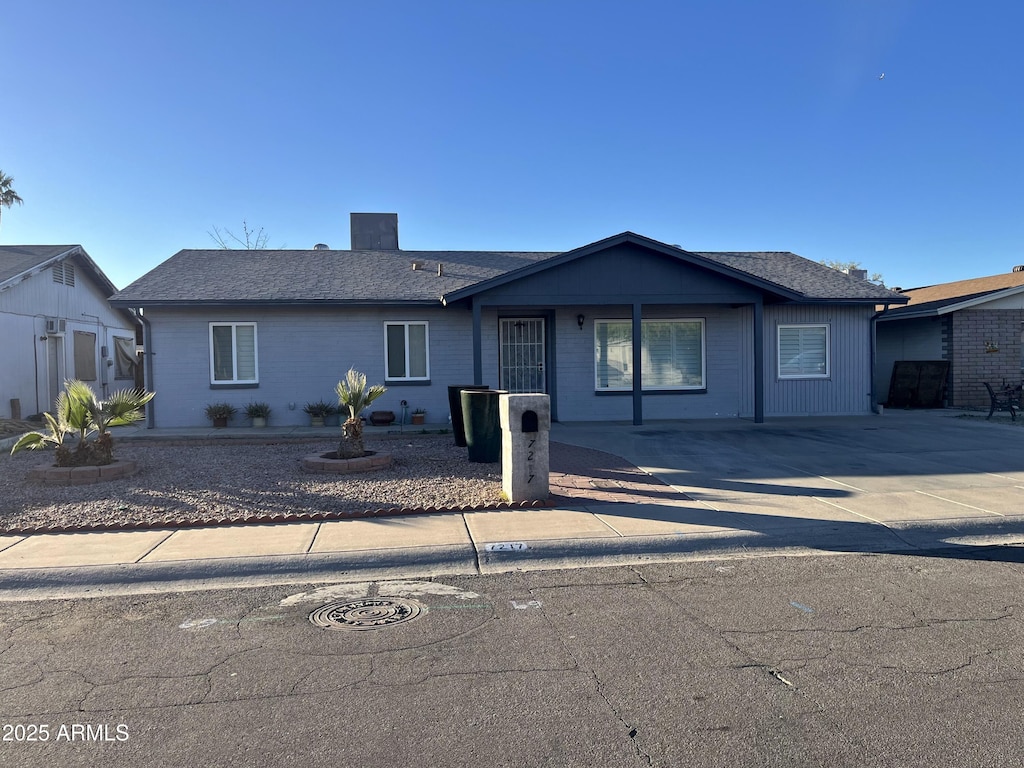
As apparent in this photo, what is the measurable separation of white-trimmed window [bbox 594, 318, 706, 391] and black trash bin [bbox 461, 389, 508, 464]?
658 centimetres

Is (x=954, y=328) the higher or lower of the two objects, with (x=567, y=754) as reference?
higher

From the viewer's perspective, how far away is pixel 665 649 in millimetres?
4352

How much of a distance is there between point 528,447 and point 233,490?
150 inches

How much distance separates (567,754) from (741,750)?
786 millimetres

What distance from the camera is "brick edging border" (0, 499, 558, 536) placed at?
7213 millimetres

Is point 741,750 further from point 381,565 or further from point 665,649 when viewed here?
point 381,565

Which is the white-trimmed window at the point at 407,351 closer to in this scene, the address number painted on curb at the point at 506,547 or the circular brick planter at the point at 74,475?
the circular brick planter at the point at 74,475

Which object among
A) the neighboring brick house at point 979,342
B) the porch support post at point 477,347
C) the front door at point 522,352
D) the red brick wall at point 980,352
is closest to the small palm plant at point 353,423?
the porch support post at point 477,347

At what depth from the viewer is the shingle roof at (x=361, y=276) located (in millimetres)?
15422

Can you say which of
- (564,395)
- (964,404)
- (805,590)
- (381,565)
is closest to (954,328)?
(964,404)

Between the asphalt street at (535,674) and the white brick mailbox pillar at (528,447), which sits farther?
the white brick mailbox pillar at (528,447)

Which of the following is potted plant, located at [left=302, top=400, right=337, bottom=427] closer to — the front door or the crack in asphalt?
the front door

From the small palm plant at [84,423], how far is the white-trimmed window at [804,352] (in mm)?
13925

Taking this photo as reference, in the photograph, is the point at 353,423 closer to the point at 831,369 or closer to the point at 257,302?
the point at 257,302
